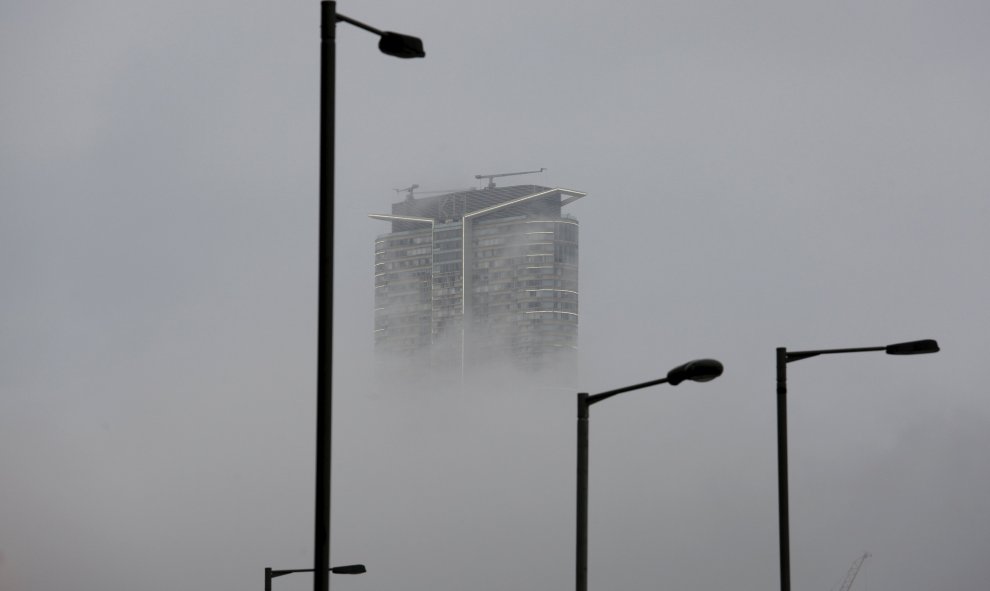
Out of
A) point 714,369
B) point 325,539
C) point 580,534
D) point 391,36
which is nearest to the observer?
point 325,539

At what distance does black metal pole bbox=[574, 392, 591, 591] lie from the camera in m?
24.4

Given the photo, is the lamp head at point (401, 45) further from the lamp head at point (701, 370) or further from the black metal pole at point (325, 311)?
the lamp head at point (701, 370)

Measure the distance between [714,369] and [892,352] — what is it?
27.0ft

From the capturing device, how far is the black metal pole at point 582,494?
2438cm

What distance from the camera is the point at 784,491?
90.6ft

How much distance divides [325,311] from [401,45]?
3341mm

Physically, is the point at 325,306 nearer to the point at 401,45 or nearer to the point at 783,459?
the point at 401,45

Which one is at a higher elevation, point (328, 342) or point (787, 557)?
point (328, 342)

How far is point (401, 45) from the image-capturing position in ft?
54.7

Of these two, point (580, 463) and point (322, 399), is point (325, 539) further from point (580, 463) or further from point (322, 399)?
point (580, 463)

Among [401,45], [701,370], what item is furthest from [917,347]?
[401,45]

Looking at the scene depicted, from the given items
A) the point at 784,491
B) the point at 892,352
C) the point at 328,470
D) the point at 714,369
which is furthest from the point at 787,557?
the point at 328,470

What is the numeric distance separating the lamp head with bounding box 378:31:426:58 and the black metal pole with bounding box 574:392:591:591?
30.0 ft

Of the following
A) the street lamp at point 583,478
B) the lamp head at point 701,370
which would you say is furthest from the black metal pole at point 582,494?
the lamp head at point 701,370
